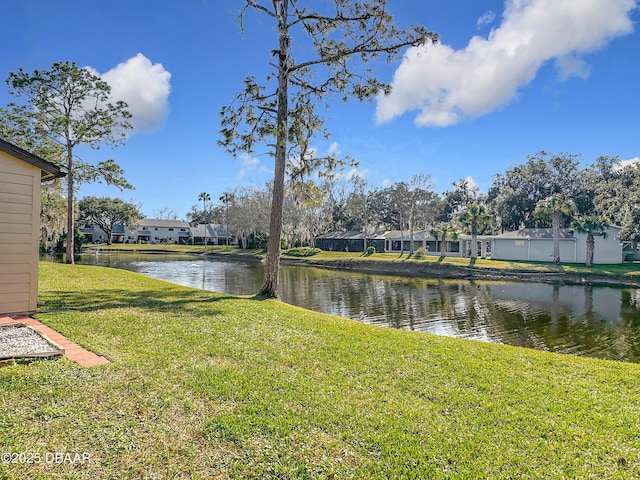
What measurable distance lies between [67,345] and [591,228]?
109 feet

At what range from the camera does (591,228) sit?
2798 centimetres

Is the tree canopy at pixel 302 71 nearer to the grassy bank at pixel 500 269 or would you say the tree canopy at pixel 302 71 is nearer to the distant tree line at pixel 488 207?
the distant tree line at pixel 488 207

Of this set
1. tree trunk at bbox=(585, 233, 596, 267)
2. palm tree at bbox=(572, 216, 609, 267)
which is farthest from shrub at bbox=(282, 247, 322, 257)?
tree trunk at bbox=(585, 233, 596, 267)

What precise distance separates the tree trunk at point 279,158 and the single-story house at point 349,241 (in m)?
36.3

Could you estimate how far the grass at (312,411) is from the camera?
2521mm

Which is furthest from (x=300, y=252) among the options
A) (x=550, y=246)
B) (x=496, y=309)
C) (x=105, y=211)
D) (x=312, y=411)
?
(x=312, y=411)

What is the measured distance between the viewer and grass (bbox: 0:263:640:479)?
252 centimetres

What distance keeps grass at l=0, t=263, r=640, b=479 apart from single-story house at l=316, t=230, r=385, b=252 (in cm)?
4193

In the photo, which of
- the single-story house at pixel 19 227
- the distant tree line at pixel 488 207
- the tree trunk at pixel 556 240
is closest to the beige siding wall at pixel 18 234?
the single-story house at pixel 19 227

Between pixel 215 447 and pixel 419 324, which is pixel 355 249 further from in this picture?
pixel 215 447

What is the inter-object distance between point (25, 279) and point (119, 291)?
3.64 meters

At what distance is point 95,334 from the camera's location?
208 inches

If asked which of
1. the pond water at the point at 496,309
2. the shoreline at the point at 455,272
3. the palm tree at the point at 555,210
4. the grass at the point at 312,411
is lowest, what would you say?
the pond water at the point at 496,309

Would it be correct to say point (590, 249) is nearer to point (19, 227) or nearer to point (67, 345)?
point (67, 345)
